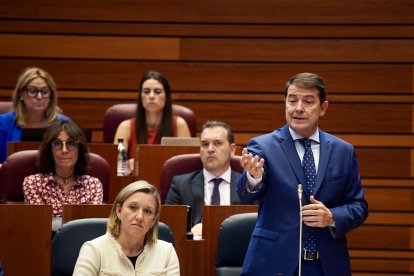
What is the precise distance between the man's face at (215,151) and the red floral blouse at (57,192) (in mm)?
480

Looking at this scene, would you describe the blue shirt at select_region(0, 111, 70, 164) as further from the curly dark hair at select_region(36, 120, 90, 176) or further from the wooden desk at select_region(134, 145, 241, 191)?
the curly dark hair at select_region(36, 120, 90, 176)

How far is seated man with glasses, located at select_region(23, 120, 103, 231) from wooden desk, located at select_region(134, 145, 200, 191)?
0.42 m

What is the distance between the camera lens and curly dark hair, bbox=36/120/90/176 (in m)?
3.61

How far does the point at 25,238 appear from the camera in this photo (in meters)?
2.97

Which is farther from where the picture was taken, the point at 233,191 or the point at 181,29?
the point at 181,29

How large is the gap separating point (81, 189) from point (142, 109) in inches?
40.0

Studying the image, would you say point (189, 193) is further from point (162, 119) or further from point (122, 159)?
point (162, 119)

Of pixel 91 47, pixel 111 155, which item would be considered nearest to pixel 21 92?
pixel 111 155

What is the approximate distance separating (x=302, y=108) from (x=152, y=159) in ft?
5.34

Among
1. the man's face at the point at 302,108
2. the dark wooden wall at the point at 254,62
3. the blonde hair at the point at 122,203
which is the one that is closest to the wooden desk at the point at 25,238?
the blonde hair at the point at 122,203

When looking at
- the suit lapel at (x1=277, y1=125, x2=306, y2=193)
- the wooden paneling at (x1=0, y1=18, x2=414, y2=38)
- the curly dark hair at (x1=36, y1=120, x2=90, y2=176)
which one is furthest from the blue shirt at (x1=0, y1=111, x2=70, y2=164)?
the suit lapel at (x1=277, y1=125, x2=306, y2=193)

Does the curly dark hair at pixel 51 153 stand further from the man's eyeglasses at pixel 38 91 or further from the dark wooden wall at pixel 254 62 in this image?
the dark wooden wall at pixel 254 62

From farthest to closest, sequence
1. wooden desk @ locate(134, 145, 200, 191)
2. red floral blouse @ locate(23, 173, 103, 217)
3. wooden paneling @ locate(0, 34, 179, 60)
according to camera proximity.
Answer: wooden paneling @ locate(0, 34, 179, 60)
wooden desk @ locate(134, 145, 200, 191)
red floral blouse @ locate(23, 173, 103, 217)

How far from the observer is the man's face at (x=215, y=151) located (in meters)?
3.79
